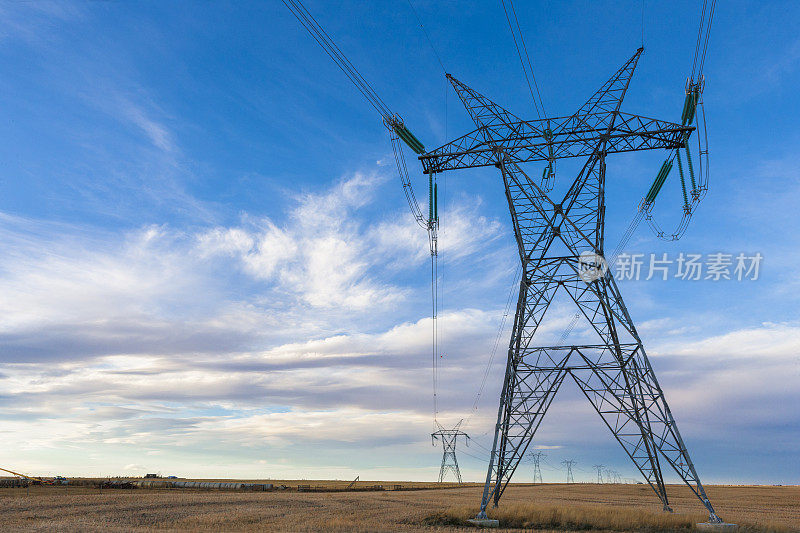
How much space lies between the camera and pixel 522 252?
33750mm

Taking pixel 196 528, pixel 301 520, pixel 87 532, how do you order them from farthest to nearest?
pixel 301 520, pixel 196 528, pixel 87 532

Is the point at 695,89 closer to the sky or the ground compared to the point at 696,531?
closer to the sky

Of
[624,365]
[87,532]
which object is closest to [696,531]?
[624,365]

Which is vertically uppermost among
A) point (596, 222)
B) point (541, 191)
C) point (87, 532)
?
point (541, 191)

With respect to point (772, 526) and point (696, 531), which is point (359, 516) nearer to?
point (696, 531)

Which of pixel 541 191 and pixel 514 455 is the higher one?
pixel 541 191

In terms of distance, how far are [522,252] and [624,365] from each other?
827 cm

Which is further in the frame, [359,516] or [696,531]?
[359,516]

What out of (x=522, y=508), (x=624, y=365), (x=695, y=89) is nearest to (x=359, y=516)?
(x=522, y=508)

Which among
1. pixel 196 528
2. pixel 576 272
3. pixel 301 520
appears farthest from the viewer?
pixel 301 520

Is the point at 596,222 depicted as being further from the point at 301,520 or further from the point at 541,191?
the point at 301,520

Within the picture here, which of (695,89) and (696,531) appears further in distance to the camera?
(695,89)

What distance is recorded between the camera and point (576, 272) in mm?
32594

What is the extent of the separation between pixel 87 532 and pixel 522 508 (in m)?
23.2
